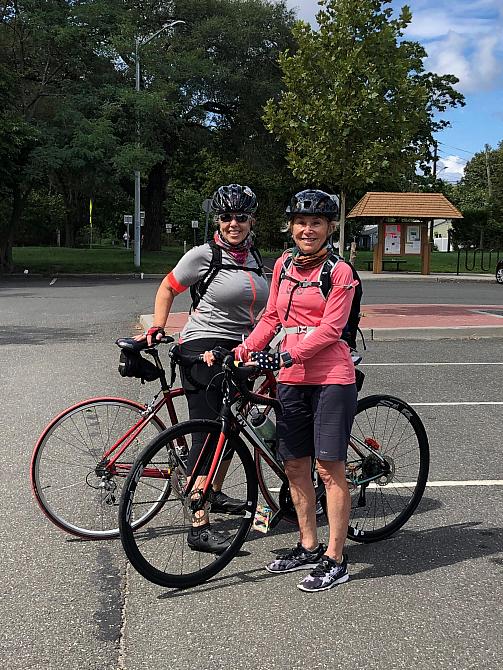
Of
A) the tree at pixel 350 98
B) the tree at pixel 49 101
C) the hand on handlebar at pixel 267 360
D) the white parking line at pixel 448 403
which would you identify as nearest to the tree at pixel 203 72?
the tree at pixel 49 101

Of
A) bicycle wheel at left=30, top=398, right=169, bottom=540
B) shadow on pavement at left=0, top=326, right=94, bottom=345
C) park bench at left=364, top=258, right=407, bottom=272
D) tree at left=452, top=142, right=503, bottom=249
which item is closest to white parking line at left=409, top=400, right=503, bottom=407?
bicycle wheel at left=30, top=398, right=169, bottom=540

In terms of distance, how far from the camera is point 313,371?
3568 mm

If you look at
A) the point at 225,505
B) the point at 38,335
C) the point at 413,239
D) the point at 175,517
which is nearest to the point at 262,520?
the point at 225,505

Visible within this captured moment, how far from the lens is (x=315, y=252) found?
3.55 meters

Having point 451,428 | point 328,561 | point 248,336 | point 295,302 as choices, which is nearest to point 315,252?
point 295,302

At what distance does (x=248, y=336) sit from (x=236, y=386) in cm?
40

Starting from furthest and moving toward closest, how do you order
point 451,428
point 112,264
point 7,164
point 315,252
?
point 112,264, point 7,164, point 451,428, point 315,252

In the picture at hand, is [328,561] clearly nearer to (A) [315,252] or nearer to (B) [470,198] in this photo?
(A) [315,252]

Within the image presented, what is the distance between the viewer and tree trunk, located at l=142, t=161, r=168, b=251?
138ft

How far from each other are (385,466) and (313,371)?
3.23ft

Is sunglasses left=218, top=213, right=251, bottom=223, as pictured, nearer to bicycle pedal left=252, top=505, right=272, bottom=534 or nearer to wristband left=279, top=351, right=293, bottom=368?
wristband left=279, top=351, right=293, bottom=368

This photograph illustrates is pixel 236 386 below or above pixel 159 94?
below

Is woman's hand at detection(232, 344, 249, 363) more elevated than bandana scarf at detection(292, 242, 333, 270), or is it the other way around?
bandana scarf at detection(292, 242, 333, 270)

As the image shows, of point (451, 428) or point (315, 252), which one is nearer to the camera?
point (315, 252)
